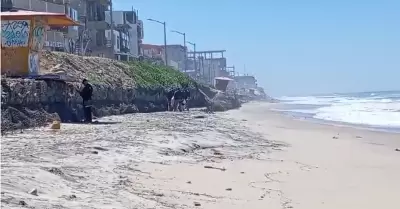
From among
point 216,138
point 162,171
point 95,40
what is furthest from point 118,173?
point 95,40

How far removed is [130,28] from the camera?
82.6m

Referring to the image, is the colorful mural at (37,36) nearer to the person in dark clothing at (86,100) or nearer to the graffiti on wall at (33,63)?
the graffiti on wall at (33,63)

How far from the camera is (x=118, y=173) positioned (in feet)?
29.6

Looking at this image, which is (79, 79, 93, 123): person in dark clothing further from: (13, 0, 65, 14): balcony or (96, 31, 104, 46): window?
(96, 31, 104, 46): window

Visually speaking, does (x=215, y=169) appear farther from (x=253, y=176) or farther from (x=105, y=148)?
(x=105, y=148)

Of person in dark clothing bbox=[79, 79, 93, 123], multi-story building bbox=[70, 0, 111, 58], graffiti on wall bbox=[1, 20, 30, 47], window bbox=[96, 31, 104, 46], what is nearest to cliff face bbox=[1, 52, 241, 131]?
person in dark clothing bbox=[79, 79, 93, 123]

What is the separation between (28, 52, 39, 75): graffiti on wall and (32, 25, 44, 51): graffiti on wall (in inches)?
9.0

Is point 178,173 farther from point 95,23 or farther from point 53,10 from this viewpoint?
point 95,23

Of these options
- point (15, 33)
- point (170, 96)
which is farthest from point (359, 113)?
point (15, 33)

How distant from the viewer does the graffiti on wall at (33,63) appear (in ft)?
57.7

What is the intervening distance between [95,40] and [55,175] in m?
53.3

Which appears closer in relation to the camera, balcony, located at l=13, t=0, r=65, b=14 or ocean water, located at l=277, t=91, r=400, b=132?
ocean water, located at l=277, t=91, r=400, b=132

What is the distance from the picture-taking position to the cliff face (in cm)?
1482

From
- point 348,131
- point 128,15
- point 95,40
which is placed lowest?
point 348,131
